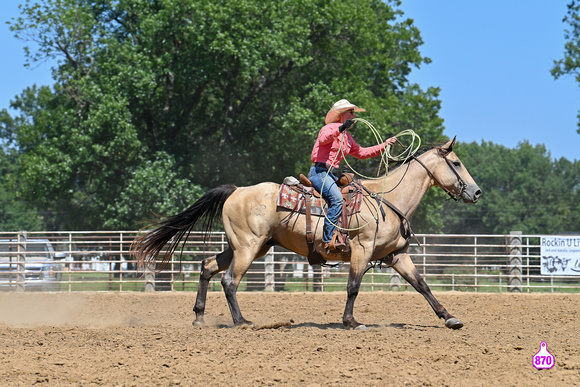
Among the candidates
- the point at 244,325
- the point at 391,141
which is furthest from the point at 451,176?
the point at 244,325

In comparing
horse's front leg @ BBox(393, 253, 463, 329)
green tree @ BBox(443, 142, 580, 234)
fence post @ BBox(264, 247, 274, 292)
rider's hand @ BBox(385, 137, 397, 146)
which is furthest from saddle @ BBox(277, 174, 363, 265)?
green tree @ BBox(443, 142, 580, 234)

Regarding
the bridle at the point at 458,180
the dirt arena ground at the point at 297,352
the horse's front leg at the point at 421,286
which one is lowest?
the dirt arena ground at the point at 297,352

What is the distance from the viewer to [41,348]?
A: 6320 mm

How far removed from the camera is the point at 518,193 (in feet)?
213

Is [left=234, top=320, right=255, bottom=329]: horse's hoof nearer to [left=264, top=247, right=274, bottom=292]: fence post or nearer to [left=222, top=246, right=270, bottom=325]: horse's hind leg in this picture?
[left=222, top=246, right=270, bottom=325]: horse's hind leg

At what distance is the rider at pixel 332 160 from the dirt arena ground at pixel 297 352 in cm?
115

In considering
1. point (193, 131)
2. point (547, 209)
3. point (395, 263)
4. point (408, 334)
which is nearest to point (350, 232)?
point (395, 263)

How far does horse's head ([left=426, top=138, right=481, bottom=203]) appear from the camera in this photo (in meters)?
8.04

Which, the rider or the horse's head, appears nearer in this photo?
the rider

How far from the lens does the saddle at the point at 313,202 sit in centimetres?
774

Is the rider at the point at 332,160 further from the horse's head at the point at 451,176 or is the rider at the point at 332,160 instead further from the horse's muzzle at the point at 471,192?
the horse's muzzle at the point at 471,192

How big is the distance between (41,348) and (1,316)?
449 centimetres

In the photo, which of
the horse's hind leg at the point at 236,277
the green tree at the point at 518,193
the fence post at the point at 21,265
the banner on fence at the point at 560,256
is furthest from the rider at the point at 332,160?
the green tree at the point at 518,193

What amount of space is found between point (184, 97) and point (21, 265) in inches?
328
